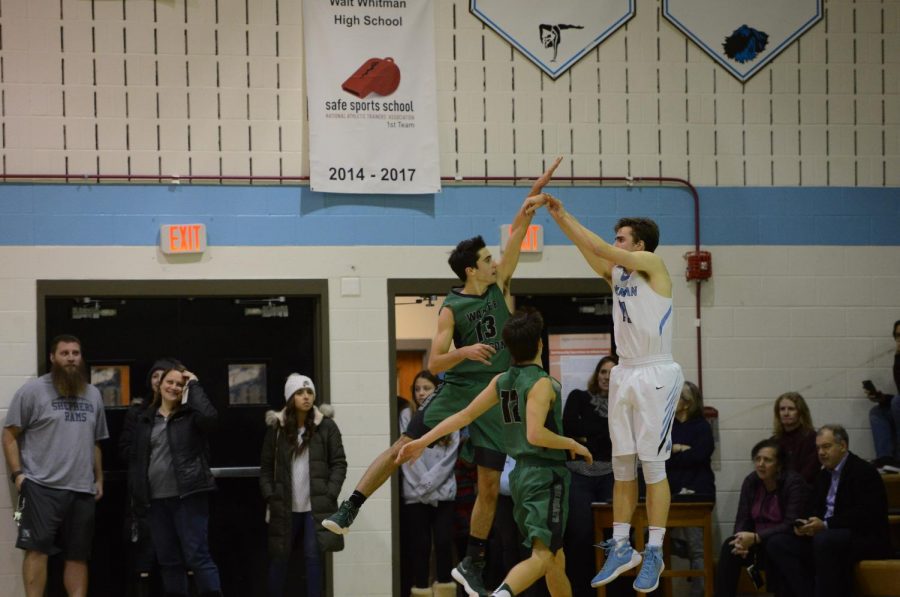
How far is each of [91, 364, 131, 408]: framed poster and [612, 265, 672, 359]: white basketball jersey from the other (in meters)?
5.23

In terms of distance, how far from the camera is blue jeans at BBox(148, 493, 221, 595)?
31.0 ft

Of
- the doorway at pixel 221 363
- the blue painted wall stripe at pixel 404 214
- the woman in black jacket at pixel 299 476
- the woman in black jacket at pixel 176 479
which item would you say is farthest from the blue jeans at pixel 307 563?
the blue painted wall stripe at pixel 404 214

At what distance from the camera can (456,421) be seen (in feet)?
23.4

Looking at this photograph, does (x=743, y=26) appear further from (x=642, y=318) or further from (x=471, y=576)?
(x=471, y=576)

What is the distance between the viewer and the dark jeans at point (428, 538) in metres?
9.98

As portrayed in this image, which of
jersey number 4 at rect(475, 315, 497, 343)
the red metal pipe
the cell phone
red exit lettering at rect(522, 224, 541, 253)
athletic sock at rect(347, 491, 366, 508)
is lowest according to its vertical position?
the cell phone

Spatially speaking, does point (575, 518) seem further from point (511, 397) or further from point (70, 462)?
point (70, 462)

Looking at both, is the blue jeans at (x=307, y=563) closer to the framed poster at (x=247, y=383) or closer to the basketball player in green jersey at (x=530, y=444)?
the framed poster at (x=247, y=383)

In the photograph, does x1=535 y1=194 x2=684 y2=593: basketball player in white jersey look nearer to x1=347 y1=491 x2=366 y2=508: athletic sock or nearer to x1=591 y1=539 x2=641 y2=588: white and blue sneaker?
x1=591 y1=539 x2=641 y2=588: white and blue sneaker

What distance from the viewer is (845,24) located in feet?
36.5

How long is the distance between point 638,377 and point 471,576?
164cm

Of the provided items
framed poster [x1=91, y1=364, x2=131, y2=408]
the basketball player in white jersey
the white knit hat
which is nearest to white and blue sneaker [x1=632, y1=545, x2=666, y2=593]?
the basketball player in white jersey

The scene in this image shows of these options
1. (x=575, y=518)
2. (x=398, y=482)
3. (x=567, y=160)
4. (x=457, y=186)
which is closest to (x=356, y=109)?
(x=457, y=186)

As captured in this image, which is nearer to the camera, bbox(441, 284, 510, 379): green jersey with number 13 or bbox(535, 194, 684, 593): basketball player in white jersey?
bbox(535, 194, 684, 593): basketball player in white jersey
